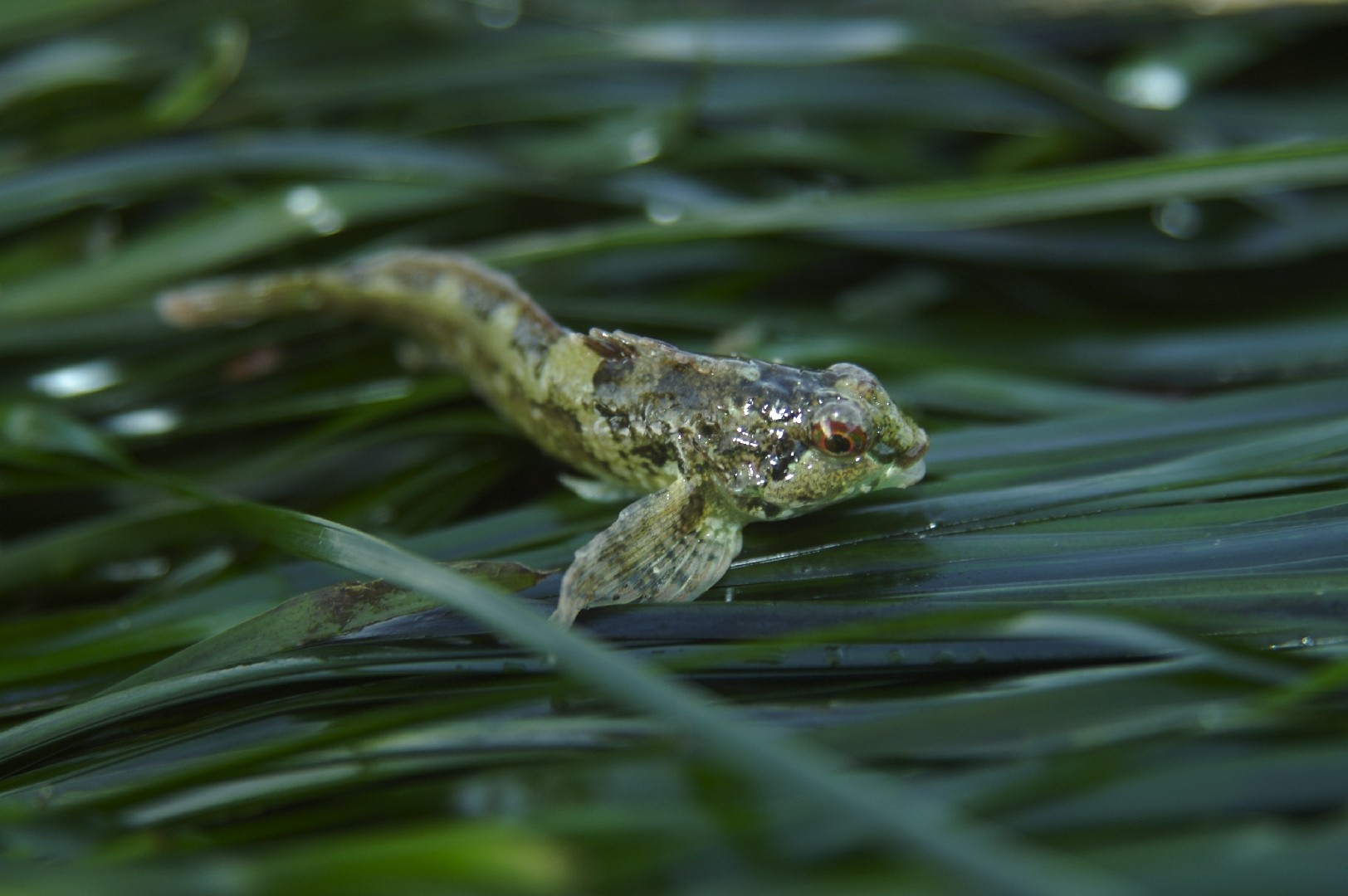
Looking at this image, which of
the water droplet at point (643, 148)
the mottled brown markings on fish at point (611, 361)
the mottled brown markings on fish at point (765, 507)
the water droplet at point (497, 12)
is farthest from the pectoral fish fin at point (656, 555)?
the water droplet at point (497, 12)

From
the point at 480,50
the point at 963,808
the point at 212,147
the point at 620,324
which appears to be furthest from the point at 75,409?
the point at 963,808

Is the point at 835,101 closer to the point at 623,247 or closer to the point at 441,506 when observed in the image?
the point at 623,247

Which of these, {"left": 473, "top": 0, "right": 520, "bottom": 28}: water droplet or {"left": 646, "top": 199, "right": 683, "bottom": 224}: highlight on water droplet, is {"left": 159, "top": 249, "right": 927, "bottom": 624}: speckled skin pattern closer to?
{"left": 646, "top": 199, "right": 683, "bottom": 224}: highlight on water droplet

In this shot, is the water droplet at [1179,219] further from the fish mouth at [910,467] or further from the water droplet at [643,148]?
the fish mouth at [910,467]

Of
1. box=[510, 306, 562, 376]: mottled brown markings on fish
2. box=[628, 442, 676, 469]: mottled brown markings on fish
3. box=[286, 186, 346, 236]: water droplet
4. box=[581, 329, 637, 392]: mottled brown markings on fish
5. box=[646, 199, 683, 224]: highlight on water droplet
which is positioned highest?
box=[286, 186, 346, 236]: water droplet

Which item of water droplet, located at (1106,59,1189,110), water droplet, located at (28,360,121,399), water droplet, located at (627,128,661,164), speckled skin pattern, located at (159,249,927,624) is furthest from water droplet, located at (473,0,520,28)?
water droplet, located at (1106,59,1189,110)

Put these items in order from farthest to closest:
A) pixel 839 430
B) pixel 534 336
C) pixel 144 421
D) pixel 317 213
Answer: pixel 317 213 → pixel 144 421 → pixel 534 336 → pixel 839 430

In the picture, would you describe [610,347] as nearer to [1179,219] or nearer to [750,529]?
[750,529]

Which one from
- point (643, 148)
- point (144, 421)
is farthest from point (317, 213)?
point (643, 148)
